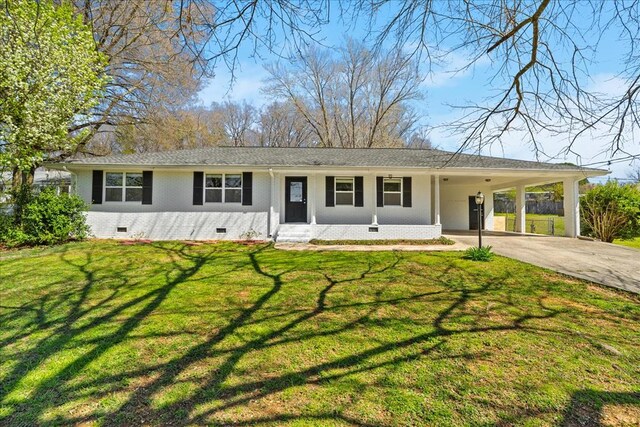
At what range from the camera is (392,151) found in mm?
15156

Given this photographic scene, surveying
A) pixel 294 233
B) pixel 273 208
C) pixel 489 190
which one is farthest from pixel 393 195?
pixel 489 190

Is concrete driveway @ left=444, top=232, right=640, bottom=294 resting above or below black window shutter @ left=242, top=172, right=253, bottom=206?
below

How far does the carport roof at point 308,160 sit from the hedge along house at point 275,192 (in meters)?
0.04

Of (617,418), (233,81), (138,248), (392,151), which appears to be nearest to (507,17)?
(233,81)

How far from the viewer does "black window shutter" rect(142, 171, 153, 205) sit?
11.8 m

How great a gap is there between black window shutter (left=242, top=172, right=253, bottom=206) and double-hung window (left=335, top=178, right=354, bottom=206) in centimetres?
353

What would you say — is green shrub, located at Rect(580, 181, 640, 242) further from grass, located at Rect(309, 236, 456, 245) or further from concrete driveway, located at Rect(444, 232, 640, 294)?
grass, located at Rect(309, 236, 456, 245)

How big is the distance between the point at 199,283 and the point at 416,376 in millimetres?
4340

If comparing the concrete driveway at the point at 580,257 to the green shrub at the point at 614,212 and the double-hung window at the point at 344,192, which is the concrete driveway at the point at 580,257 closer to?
the green shrub at the point at 614,212

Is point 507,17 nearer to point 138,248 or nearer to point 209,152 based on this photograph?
point 138,248

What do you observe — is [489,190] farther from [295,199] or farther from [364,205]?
[295,199]

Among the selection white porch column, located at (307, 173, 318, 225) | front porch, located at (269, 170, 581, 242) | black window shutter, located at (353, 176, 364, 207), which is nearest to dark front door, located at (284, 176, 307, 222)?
front porch, located at (269, 170, 581, 242)

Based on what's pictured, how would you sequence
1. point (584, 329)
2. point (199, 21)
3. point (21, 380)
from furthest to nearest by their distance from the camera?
point (584, 329) < point (199, 21) < point (21, 380)

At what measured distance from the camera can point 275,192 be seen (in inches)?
461
